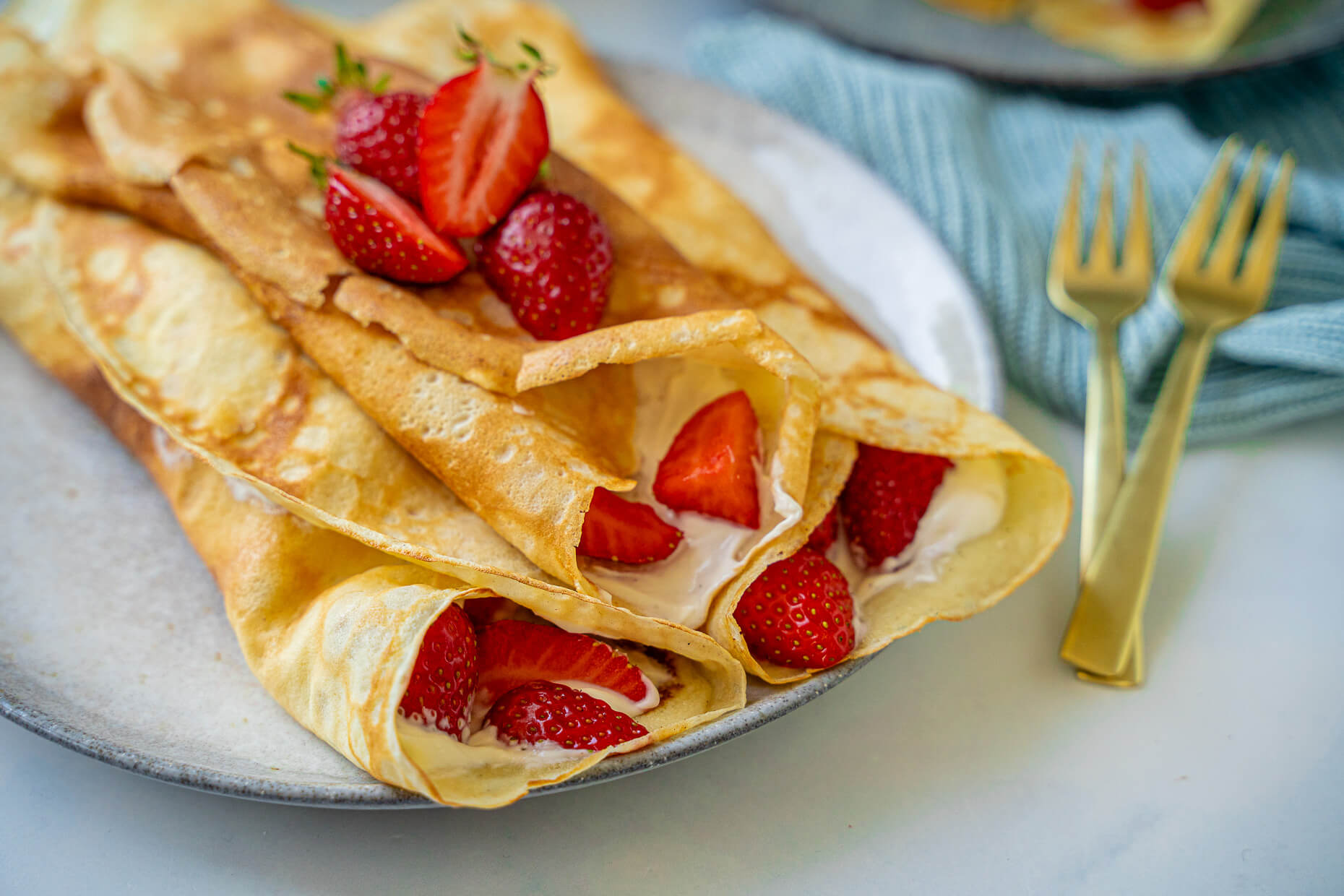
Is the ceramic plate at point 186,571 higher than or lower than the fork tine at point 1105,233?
lower

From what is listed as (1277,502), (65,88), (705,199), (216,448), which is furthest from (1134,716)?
(65,88)

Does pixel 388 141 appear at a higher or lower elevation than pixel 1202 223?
lower

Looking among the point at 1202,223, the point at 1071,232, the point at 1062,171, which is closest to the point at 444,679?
the point at 1071,232

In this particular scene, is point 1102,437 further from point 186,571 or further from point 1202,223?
point 186,571

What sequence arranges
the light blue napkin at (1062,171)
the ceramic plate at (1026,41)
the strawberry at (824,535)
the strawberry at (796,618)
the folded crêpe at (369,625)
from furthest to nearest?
the ceramic plate at (1026,41) → the light blue napkin at (1062,171) → the strawberry at (824,535) → the strawberry at (796,618) → the folded crêpe at (369,625)

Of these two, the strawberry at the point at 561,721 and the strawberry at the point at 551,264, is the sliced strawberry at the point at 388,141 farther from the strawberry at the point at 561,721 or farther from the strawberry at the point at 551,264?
the strawberry at the point at 561,721

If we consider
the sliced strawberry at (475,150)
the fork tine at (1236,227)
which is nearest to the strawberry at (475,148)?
the sliced strawberry at (475,150)
